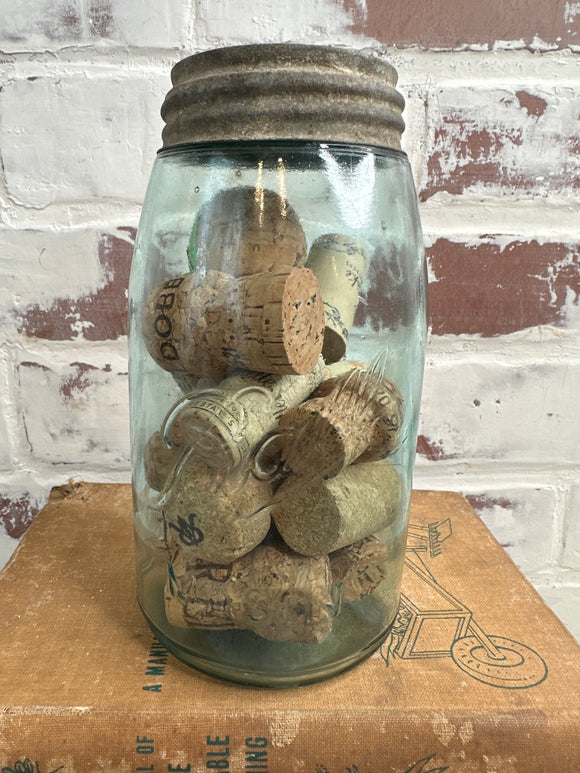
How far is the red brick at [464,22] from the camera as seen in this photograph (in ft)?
2.33

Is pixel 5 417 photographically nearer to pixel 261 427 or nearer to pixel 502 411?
pixel 261 427

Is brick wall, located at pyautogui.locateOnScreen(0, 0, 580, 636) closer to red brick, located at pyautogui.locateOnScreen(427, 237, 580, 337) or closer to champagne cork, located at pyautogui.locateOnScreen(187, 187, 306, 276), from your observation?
red brick, located at pyautogui.locateOnScreen(427, 237, 580, 337)

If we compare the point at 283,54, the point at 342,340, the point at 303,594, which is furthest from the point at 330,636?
the point at 283,54

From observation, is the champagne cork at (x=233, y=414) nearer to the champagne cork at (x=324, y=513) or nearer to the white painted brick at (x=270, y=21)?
the champagne cork at (x=324, y=513)

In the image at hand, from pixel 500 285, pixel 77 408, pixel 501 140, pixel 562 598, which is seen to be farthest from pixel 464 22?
pixel 562 598

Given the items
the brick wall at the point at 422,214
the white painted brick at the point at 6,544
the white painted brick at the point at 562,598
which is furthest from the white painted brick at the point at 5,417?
the white painted brick at the point at 562,598

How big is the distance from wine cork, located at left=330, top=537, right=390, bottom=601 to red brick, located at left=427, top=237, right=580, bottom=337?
0.40 m

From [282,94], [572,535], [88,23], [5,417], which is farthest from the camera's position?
[572,535]

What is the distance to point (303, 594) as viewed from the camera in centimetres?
41

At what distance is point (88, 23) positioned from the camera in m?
0.70

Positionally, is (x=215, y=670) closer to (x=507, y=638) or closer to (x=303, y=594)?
(x=303, y=594)

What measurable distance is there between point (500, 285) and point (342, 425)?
0.48 metres

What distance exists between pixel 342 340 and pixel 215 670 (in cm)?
24

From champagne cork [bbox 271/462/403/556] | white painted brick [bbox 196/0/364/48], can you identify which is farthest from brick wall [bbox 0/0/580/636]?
champagne cork [bbox 271/462/403/556]
